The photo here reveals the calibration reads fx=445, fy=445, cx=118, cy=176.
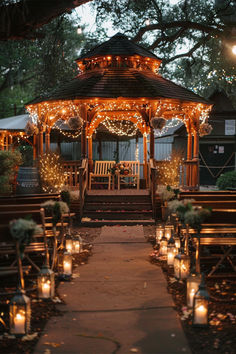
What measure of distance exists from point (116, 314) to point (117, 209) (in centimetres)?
919

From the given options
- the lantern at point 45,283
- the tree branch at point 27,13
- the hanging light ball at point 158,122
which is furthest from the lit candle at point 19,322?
the hanging light ball at point 158,122

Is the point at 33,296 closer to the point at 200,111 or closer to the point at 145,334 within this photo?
the point at 145,334

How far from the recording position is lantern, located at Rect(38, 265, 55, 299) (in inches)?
226

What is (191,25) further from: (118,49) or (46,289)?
(46,289)

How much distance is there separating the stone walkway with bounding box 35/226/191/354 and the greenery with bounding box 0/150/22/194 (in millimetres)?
8085

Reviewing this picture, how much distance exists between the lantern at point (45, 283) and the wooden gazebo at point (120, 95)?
397 inches

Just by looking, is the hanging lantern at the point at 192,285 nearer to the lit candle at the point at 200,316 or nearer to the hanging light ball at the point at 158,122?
the lit candle at the point at 200,316

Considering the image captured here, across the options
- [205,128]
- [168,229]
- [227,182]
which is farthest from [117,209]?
[227,182]

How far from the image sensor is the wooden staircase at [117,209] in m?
13.6

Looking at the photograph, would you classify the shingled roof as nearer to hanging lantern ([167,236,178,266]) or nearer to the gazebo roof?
the gazebo roof

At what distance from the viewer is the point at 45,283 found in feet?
18.9

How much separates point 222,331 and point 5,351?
7.37 feet

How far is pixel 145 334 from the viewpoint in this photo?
464 centimetres

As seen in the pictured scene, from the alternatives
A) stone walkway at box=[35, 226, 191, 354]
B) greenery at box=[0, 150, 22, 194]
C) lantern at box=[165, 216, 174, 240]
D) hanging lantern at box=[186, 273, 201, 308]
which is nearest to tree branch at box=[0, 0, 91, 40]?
stone walkway at box=[35, 226, 191, 354]
